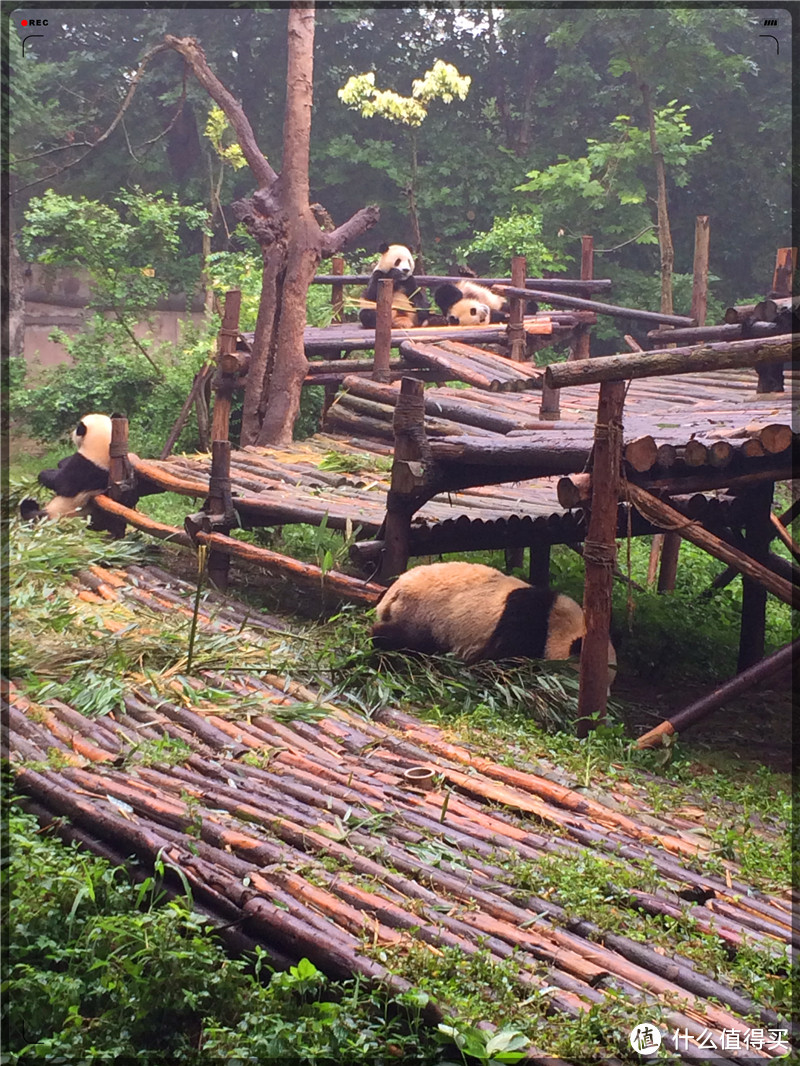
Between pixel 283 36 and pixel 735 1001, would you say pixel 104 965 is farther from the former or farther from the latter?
pixel 283 36

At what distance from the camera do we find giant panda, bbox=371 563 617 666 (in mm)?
5797

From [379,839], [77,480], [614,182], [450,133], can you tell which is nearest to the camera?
[379,839]

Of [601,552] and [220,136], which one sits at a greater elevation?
[220,136]

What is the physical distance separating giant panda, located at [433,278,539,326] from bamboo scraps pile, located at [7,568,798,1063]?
9.12m

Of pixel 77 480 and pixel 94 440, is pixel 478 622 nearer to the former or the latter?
pixel 77 480

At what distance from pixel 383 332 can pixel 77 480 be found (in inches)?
121

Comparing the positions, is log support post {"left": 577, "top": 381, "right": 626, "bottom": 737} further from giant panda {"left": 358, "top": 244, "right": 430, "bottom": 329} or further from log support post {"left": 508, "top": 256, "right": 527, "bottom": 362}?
giant panda {"left": 358, "top": 244, "right": 430, "bottom": 329}

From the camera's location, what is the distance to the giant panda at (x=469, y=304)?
1346cm

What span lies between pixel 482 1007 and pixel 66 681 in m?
3.20

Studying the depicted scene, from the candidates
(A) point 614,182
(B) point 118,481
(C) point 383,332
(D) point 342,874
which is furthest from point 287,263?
(A) point 614,182

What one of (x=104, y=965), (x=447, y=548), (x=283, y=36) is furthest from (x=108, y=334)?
(x=104, y=965)

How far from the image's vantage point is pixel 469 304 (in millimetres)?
13570

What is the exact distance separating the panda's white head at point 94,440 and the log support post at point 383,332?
2.52m

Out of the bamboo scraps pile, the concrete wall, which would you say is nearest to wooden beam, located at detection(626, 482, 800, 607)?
the bamboo scraps pile
